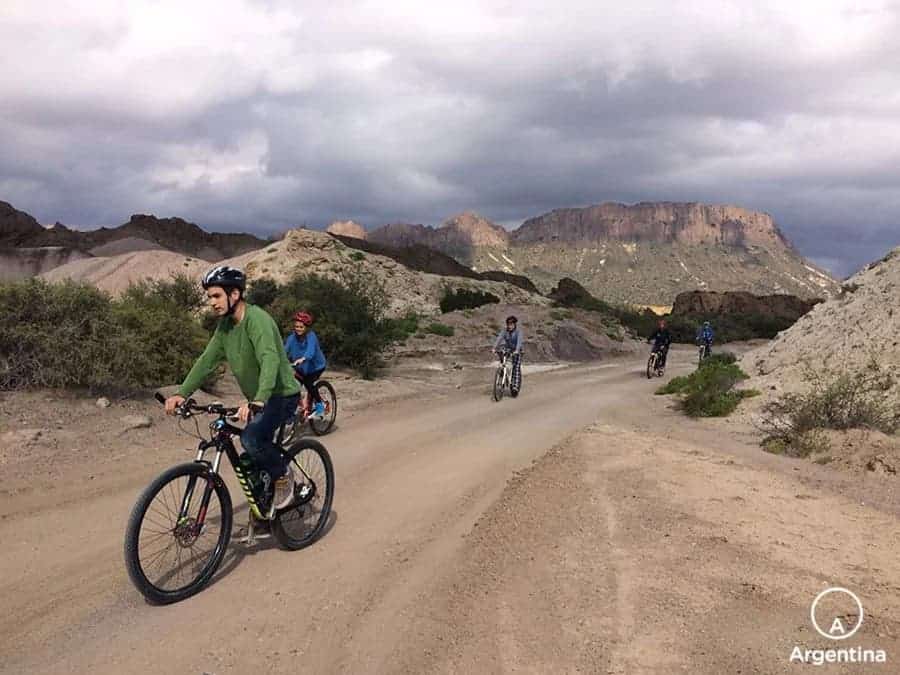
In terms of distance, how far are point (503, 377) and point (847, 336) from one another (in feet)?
24.3

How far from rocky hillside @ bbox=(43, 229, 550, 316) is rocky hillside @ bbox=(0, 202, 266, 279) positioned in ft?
27.4

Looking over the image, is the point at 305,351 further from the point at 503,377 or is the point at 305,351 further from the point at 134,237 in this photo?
the point at 134,237

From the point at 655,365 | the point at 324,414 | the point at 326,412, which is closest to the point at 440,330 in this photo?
the point at 655,365

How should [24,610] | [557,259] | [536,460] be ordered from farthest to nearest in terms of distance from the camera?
[557,259] → [536,460] → [24,610]

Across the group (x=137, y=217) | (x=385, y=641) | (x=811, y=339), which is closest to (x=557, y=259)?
(x=137, y=217)

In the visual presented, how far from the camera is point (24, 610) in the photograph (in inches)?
172

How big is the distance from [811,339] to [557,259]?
178m

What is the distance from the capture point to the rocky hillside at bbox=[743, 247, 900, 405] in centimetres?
1291

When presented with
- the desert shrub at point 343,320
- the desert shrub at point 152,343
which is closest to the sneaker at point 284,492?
the desert shrub at point 152,343

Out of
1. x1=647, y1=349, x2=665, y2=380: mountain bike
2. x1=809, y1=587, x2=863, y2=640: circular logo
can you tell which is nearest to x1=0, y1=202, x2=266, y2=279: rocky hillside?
x1=647, y1=349, x2=665, y2=380: mountain bike

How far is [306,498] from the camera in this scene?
18.2ft

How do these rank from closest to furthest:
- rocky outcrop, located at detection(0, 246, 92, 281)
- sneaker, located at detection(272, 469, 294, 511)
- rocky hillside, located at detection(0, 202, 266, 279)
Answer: sneaker, located at detection(272, 469, 294, 511), rocky outcrop, located at detection(0, 246, 92, 281), rocky hillside, located at detection(0, 202, 266, 279)

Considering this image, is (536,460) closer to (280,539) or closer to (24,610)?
(280,539)

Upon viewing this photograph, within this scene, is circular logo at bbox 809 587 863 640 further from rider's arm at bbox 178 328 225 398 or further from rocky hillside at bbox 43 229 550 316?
rocky hillside at bbox 43 229 550 316
